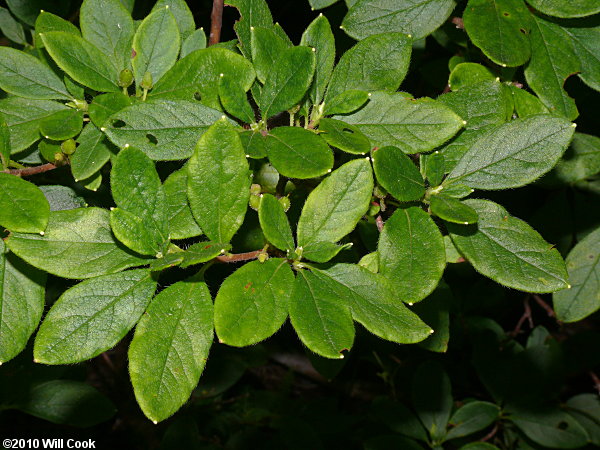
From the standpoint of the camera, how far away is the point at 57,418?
2.26 m

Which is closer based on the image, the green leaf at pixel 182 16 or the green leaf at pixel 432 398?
the green leaf at pixel 182 16

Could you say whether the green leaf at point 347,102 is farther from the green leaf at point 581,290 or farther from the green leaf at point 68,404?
the green leaf at point 68,404

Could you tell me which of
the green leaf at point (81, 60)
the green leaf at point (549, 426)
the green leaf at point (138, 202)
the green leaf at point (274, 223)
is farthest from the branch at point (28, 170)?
the green leaf at point (549, 426)

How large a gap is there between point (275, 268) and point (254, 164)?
0.34 meters

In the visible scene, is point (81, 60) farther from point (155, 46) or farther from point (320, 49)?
point (320, 49)

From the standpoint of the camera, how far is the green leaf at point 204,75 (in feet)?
4.25

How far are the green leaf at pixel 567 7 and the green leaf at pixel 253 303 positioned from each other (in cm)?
97

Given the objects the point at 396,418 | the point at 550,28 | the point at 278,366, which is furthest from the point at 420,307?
the point at 278,366

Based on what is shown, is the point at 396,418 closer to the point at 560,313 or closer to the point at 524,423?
the point at 524,423

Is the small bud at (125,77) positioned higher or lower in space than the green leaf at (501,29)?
lower

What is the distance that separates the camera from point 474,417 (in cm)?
261

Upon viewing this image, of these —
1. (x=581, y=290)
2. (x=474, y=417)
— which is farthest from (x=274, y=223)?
(x=474, y=417)

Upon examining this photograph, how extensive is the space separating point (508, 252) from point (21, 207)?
1.02 metres

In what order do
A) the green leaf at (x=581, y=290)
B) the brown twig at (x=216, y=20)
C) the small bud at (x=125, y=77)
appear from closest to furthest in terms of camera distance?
1. the small bud at (x=125, y=77)
2. the brown twig at (x=216, y=20)
3. the green leaf at (x=581, y=290)
